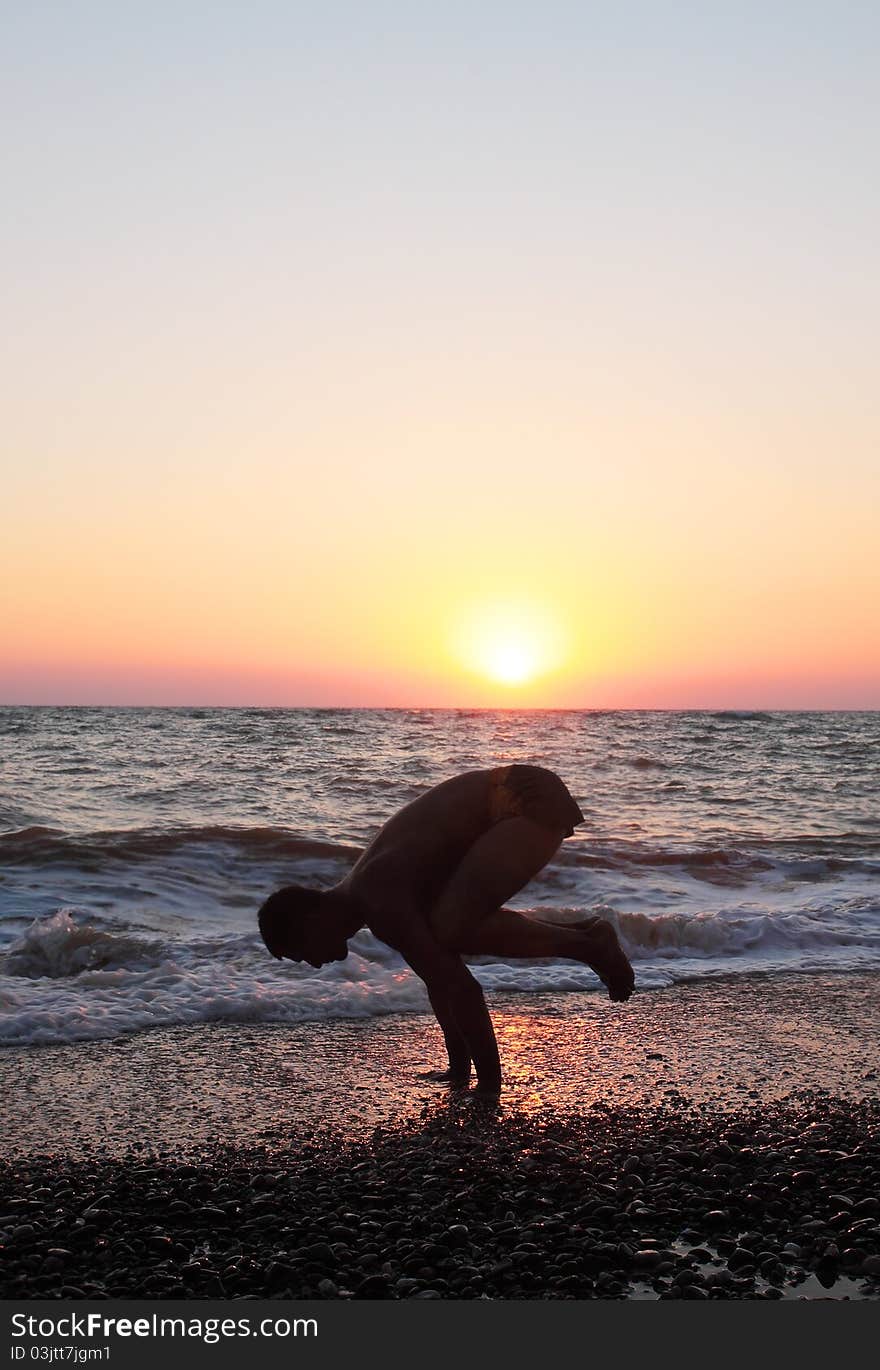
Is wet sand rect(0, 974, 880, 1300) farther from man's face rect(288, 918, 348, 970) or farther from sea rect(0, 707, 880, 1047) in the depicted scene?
sea rect(0, 707, 880, 1047)

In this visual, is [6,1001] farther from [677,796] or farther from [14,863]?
[677,796]

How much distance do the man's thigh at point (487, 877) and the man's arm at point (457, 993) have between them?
9 centimetres

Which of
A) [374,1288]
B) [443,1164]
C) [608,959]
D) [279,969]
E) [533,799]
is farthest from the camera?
[279,969]

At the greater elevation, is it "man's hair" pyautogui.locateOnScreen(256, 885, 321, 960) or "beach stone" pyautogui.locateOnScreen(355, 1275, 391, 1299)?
"man's hair" pyautogui.locateOnScreen(256, 885, 321, 960)

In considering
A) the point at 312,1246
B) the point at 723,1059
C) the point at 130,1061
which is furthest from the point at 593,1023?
the point at 312,1246

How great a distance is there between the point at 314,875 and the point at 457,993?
833 cm

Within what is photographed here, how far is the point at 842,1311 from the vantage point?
10.6 ft

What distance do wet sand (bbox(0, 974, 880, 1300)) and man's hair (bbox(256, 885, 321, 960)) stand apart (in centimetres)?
77

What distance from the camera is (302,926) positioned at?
5355mm

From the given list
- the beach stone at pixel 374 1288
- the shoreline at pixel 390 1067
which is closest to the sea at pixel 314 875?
the shoreline at pixel 390 1067

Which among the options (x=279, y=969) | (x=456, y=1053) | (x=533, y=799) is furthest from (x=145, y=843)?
(x=533, y=799)

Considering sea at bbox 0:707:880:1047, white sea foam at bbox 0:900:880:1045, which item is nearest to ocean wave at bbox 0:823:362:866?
sea at bbox 0:707:880:1047

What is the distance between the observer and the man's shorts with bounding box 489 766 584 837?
209 inches

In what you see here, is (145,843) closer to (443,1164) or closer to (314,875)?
(314,875)
